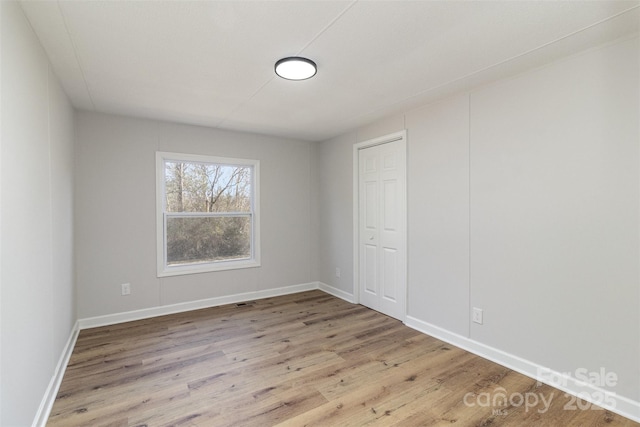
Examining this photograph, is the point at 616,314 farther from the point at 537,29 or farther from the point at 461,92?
the point at 461,92

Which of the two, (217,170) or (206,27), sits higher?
(206,27)

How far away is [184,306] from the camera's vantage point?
383 cm

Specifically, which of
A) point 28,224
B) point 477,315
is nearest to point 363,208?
point 477,315

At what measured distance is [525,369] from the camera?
2.35 m

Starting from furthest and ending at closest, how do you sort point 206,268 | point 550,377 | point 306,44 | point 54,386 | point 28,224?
point 206,268
point 550,377
point 54,386
point 306,44
point 28,224

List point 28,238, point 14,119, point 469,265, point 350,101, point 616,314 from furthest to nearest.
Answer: point 350,101 → point 469,265 → point 616,314 → point 28,238 → point 14,119

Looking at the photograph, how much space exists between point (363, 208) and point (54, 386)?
338 centimetres

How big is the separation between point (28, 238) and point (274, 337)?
7.03 ft

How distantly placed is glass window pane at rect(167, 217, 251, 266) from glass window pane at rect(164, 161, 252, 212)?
0.52 feet

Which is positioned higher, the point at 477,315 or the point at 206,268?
the point at 206,268

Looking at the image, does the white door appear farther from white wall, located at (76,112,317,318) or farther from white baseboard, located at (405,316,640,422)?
white wall, located at (76,112,317,318)

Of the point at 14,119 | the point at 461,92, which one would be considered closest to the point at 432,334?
the point at 461,92

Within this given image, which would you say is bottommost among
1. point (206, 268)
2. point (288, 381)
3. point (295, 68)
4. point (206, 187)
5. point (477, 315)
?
point (288, 381)

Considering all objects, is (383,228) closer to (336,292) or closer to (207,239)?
(336,292)
